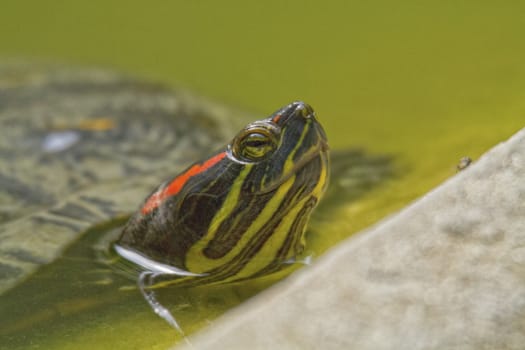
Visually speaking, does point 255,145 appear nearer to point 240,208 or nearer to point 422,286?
point 240,208

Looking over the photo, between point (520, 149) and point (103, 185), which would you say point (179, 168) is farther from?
point (520, 149)

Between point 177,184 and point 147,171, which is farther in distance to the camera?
point 147,171

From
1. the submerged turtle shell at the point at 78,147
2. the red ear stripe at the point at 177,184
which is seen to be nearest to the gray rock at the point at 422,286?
the red ear stripe at the point at 177,184


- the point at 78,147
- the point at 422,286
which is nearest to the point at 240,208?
the point at 422,286

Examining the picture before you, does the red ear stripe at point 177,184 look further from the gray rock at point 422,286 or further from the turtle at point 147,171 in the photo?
the gray rock at point 422,286

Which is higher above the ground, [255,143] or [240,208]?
[255,143]

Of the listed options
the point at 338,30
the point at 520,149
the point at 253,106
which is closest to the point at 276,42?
the point at 338,30
